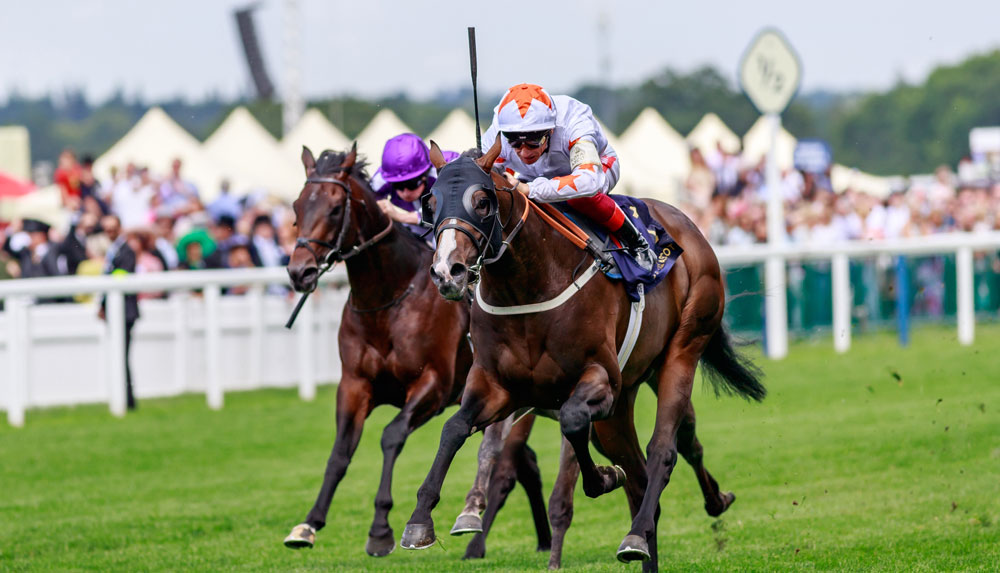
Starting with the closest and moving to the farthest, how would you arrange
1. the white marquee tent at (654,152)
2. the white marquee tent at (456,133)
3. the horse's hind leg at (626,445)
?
the horse's hind leg at (626,445)
the white marquee tent at (456,133)
the white marquee tent at (654,152)

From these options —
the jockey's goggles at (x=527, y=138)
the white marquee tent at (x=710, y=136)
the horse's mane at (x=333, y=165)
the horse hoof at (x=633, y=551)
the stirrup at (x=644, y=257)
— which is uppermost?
the jockey's goggles at (x=527, y=138)

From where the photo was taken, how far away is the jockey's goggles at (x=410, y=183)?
6.98 metres

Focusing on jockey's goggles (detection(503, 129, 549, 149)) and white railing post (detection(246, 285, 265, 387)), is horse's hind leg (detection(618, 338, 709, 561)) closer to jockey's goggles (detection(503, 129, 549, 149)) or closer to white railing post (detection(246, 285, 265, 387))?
jockey's goggles (detection(503, 129, 549, 149))

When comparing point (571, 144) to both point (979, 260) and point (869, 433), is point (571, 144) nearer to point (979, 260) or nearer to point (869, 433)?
point (869, 433)

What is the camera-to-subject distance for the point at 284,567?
645 cm

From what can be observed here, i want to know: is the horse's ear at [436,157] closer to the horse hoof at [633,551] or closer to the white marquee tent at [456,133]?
the horse hoof at [633,551]

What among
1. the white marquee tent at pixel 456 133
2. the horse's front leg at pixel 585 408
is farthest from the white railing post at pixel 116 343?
the white marquee tent at pixel 456 133

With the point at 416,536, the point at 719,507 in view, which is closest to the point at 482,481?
the point at 416,536

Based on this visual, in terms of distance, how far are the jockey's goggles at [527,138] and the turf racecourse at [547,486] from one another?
186 centimetres

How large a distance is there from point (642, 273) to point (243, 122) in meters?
21.1

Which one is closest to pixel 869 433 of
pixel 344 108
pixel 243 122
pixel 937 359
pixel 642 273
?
pixel 937 359

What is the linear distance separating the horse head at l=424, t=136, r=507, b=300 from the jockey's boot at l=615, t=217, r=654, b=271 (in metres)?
0.85

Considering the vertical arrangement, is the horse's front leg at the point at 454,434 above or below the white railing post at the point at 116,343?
above

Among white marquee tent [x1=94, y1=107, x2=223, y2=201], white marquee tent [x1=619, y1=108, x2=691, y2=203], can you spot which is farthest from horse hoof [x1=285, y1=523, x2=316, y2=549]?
white marquee tent [x1=619, y1=108, x2=691, y2=203]
